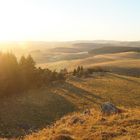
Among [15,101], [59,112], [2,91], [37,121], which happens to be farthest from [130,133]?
[2,91]

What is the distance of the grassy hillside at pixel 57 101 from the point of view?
39469 mm

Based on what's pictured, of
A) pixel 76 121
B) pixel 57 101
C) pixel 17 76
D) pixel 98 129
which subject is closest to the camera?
pixel 98 129

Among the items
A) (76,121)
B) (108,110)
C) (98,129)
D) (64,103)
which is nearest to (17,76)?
(64,103)

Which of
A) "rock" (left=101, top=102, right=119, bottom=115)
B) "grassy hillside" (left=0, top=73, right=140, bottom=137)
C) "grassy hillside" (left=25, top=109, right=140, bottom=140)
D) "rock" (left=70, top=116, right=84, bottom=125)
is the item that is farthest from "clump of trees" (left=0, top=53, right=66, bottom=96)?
"grassy hillside" (left=25, top=109, right=140, bottom=140)

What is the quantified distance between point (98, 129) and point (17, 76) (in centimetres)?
3640

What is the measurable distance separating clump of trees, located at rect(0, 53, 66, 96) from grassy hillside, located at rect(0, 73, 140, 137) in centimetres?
196

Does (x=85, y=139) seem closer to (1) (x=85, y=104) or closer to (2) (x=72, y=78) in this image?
(1) (x=85, y=104)

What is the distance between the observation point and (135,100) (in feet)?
177

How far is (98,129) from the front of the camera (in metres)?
24.9

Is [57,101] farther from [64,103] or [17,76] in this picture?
[17,76]

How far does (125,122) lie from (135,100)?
28.3 meters

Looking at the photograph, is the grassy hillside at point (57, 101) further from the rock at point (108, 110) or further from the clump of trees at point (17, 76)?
the rock at point (108, 110)

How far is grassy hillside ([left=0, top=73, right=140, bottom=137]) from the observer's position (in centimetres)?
3947

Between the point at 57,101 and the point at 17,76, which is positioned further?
the point at 17,76
